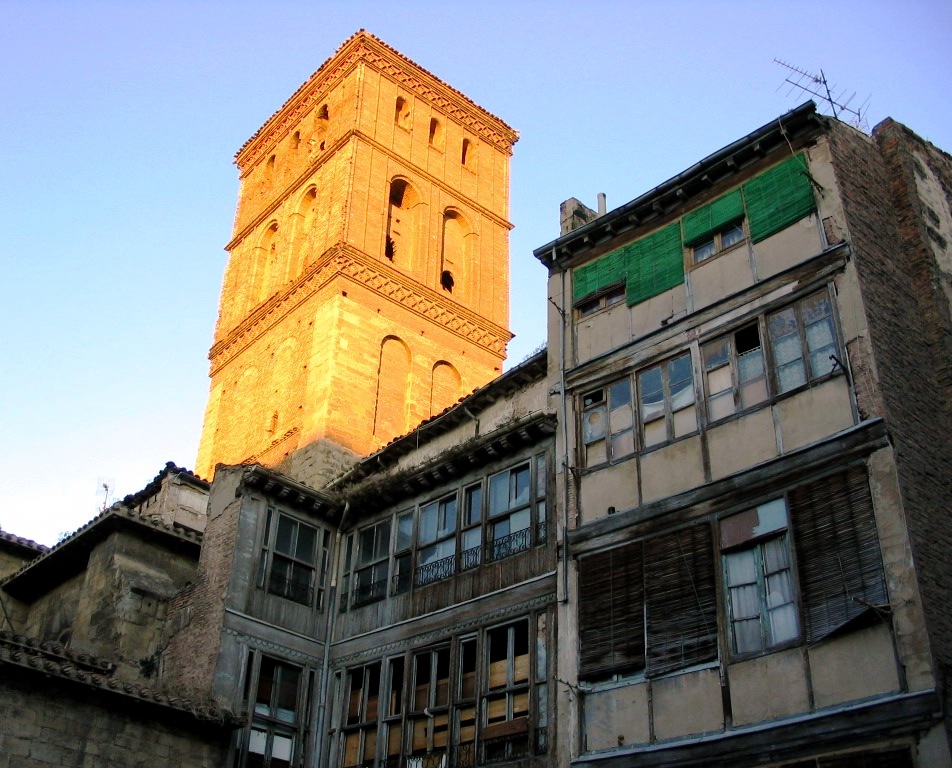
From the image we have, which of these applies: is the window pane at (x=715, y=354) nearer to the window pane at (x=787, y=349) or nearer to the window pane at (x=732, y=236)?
the window pane at (x=787, y=349)

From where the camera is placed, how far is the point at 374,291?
130ft

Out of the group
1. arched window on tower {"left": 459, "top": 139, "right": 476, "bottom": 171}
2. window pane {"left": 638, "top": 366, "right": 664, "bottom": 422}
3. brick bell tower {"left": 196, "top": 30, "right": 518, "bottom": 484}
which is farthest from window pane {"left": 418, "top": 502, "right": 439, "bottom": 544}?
arched window on tower {"left": 459, "top": 139, "right": 476, "bottom": 171}

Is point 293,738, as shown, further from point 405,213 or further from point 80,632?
point 405,213

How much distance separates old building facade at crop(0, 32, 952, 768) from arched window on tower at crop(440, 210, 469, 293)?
19.2m

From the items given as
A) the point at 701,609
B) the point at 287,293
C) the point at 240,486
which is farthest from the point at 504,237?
the point at 701,609

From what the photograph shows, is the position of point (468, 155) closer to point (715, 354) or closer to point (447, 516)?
point (447, 516)

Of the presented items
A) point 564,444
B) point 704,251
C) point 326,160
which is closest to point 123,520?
point 564,444

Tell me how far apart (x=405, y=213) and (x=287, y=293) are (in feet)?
21.2

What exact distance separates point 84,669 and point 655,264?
41.3ft

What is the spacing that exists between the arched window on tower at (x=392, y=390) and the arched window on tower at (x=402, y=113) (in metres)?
12.0

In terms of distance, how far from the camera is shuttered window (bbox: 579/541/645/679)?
53.8 feet

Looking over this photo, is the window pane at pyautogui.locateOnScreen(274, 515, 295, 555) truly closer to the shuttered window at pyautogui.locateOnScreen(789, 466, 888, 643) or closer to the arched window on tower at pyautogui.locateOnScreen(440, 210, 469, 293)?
the shuttered window at pyautogui.locateOnScreen(789, 466, 888, 643)

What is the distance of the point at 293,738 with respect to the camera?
2150 centimetres

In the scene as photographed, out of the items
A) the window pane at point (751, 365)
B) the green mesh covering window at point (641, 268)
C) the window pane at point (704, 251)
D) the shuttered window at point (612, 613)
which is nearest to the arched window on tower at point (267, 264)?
the green mesh covering window at point (641, 268)
